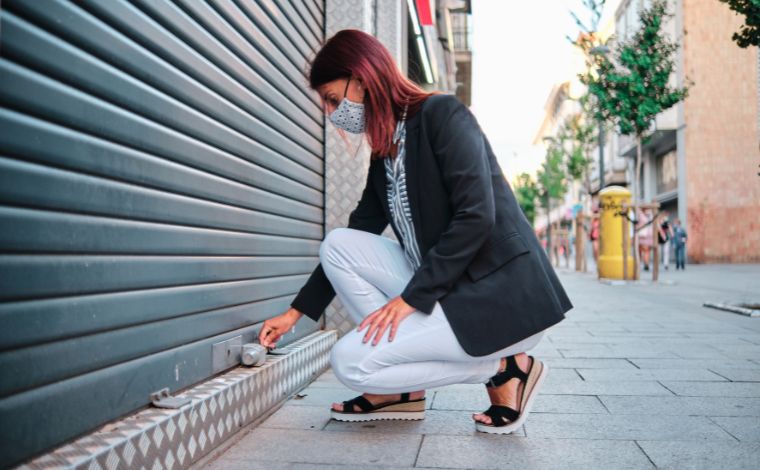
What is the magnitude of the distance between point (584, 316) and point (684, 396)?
447 centimetres

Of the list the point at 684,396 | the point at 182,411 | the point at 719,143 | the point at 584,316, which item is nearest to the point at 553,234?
the point at 719,143

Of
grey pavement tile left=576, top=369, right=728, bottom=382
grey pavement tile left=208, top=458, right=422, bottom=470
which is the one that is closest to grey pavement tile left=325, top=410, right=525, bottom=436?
grey pavement tile left=208, top=458, right=422, bottom=470

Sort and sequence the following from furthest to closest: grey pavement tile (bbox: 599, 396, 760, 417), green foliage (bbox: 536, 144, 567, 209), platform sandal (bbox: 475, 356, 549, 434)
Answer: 1. green foliage (bbox: 536, 144, 567, 209)
2. grey pavement tile (bbox: 599, 396, 760, 417)
3. platform sandal (bbox: 475, 356, 549, 434)

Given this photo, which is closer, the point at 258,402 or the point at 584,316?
the point at 258,402

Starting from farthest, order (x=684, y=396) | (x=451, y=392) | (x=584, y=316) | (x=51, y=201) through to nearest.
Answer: (x=584, y=316)
(x=451, y=392)
(x=684, y=396)
(x=51, y=201)

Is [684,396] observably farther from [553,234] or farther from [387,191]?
[553,234]

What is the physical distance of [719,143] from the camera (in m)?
27.0

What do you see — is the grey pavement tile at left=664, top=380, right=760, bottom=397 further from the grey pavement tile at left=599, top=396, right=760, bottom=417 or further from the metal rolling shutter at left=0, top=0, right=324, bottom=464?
the metal rolling shutter at left=0, top=0, right=324, bottom=464

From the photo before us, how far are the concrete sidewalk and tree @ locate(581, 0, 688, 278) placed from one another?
9.94 meters

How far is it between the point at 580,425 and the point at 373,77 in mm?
1694

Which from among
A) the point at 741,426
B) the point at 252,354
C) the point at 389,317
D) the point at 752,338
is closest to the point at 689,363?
the point at 752,338

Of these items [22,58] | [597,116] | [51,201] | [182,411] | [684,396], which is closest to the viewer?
[22,58]

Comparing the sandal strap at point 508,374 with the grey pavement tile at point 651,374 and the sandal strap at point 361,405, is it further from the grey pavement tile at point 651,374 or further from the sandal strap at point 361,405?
the grey pavement tile at point 651,374

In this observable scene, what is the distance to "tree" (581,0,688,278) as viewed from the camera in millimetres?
14031
